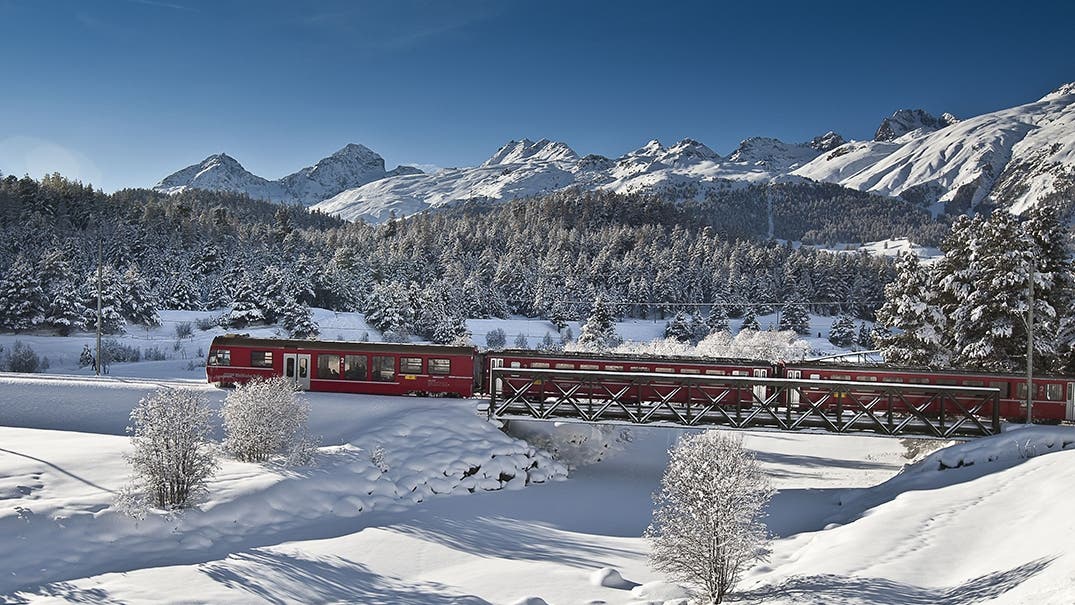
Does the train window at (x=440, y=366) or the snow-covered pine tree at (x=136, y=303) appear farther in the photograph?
the snow-covered pine tree at (x=136, y=303)

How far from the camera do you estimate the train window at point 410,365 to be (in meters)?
30.5

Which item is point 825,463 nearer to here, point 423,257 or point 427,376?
point 427,376

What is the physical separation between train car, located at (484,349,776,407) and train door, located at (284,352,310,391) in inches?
321

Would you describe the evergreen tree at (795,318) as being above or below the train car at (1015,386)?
above

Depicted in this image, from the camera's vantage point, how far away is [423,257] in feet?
404

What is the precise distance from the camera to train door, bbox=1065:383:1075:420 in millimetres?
28406

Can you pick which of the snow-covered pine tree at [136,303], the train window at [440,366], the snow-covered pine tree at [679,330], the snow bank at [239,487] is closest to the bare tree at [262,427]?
the snow bank at [239,487]

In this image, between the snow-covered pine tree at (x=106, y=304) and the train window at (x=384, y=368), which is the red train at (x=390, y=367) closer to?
the train window at (x=384, y=368)

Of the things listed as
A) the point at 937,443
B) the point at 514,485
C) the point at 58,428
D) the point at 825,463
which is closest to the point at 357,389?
the point at 514,485

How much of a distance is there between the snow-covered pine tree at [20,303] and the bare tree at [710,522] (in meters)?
65.7

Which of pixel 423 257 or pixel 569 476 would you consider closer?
pixel 569 476

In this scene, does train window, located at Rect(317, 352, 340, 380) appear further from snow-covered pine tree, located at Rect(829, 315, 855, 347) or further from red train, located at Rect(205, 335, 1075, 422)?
snow-covered pine tree, located at Rect(829, 315, 855, 347)

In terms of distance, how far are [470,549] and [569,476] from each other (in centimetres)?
1004

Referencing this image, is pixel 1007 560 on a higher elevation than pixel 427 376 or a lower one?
lower
